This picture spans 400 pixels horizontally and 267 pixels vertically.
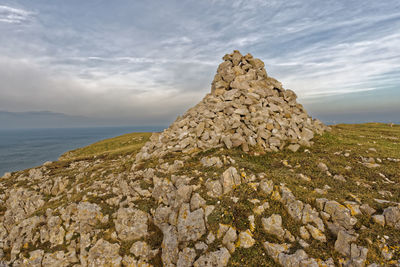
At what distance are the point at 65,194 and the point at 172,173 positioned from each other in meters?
14.9

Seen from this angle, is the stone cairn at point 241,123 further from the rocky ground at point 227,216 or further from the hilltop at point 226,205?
the rocky ground at point 227,216

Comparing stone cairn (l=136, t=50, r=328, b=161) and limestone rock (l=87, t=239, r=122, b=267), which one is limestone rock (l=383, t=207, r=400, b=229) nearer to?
stone cairn (l=136, t=50, r=328, b=161)

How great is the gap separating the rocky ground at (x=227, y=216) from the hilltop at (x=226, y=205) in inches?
2.8

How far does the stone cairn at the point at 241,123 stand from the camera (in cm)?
2250

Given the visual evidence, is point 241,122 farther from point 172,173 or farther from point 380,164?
point 380,164

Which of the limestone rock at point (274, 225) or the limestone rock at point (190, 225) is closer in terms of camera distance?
the limestone rock at point (274, 225)

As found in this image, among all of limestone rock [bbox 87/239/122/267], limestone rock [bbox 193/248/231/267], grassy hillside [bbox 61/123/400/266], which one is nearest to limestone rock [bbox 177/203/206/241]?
grassy hillside [bbox 61/123/400/266]

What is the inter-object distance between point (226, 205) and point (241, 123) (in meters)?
13.7

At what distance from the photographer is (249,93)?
2797 centimetres

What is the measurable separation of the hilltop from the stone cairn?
0.20m

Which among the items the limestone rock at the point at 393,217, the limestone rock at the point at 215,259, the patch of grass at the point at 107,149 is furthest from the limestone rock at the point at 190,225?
the patch of grass at the point at 107,149

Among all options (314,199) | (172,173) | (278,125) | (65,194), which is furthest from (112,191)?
(278,125)

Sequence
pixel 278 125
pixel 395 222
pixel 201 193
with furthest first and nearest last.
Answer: pixel 278 125, pixel 201 193, pixel 395 222

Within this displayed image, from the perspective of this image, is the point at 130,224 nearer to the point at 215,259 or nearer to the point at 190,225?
the point at 190,225
